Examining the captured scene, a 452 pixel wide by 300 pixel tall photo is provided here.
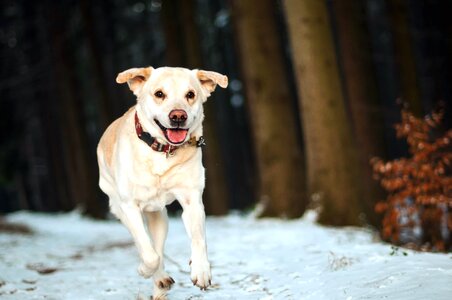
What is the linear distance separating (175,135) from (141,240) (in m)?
0.89

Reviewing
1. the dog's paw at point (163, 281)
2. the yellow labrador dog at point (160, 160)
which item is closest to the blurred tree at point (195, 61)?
the yellow labrador dog at point (160, 160)

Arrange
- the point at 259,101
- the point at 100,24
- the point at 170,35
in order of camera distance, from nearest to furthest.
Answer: the point at 259,101 → the point at 170,35 → the point at 100,24

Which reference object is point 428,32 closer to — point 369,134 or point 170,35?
point 369,134

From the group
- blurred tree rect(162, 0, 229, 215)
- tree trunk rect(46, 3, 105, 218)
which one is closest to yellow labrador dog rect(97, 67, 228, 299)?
blurred tree rect(162, 0, 229, 215)

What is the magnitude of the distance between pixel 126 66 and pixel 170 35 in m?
17.4

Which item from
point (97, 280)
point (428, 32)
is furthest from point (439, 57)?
point (97, 280)

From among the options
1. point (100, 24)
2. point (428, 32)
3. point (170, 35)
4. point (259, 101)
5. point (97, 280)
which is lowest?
point (97, 280)

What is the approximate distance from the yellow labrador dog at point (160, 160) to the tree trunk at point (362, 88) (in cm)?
926

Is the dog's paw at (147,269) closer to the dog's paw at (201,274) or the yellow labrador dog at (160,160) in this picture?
the yellow labrador dog at (160,160)

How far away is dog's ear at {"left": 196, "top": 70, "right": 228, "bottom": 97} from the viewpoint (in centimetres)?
530

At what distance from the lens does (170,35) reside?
1795 centimetres

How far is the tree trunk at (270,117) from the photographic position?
12836mm

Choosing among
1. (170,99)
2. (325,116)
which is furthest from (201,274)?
(325,116)

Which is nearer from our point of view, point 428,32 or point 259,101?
point 259,101
